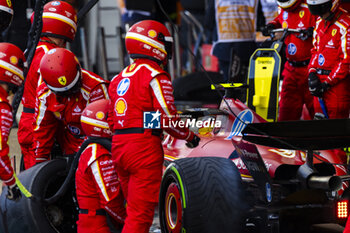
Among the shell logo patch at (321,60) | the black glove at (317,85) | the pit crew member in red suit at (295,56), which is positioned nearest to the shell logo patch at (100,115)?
the black glove at (317,85)

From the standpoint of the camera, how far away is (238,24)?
9695 mm

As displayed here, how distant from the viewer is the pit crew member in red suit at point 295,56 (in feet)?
26.3

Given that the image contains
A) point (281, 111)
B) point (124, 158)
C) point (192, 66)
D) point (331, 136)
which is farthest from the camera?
point (192, 66)

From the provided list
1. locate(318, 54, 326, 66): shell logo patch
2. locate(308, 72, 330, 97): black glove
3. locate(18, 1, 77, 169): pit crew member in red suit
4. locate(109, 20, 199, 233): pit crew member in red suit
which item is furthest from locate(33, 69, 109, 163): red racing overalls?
locate(318, 54, 326, 66): shell logo patch

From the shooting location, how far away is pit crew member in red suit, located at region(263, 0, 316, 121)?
8023 millimetres

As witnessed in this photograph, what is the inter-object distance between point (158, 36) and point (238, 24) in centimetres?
397

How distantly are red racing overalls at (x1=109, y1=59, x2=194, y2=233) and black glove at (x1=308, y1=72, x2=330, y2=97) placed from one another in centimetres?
217

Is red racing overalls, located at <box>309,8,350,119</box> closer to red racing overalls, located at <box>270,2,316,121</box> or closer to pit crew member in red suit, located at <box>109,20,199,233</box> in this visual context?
red racing overalls, located at <box>270,2,316,121</box>

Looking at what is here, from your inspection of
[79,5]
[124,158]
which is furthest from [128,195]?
[79,5]

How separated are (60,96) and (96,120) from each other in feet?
2.25

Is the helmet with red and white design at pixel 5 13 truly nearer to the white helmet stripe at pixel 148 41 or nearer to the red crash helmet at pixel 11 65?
the red crash helmet at pixel 11 65

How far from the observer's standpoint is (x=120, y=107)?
5.73 m

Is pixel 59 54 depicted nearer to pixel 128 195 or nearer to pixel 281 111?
pixel 128 195

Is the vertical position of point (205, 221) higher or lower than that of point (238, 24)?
lower
